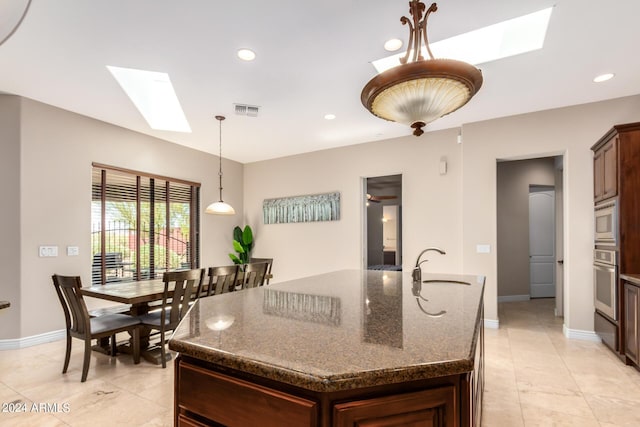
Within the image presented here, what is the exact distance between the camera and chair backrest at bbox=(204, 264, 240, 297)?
10.4ft

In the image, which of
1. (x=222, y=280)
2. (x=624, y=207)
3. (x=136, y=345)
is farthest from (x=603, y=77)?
(x=136, y=345)

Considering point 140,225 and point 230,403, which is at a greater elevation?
point 140,225

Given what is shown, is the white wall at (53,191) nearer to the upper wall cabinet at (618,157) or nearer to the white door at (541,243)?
the upper wall cabinet at (618,157)

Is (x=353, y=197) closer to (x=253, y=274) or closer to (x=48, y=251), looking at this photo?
(x=253, y=274)

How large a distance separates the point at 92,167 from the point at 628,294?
6.26 metres

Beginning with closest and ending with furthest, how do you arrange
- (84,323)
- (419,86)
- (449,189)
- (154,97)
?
(419,86), (84,323), (154,97), (449,189)

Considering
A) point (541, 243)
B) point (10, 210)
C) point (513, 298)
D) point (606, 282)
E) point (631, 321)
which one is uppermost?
point (10, 210)

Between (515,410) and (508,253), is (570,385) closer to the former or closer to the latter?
(515,410)

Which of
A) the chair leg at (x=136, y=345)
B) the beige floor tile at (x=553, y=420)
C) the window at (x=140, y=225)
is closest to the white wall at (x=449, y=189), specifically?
the window at (x=140, y=225)

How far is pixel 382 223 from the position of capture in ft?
34.3

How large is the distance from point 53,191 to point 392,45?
4.20m

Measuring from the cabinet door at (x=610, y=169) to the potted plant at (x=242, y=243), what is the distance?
5376 millimetres

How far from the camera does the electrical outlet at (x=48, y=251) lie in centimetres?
370

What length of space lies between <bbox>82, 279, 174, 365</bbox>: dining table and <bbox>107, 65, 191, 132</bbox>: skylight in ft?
6.94
